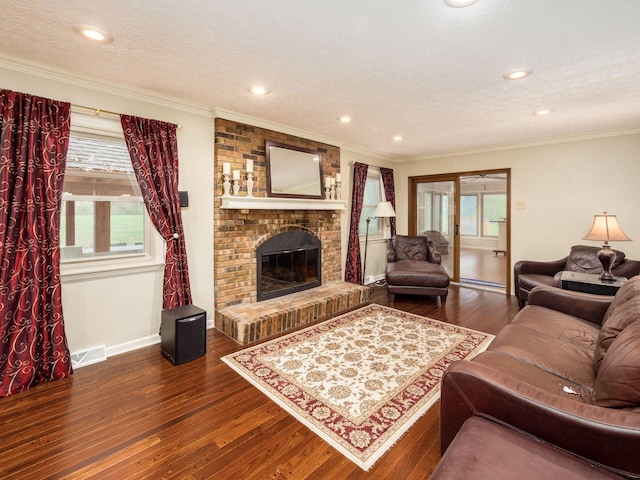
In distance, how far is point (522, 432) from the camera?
127 centimetres

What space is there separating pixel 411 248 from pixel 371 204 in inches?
43.8

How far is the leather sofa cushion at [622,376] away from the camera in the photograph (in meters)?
1.19

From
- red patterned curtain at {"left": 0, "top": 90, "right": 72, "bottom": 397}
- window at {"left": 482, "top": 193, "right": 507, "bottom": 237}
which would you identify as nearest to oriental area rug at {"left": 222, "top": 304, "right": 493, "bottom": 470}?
red patterned curtain at {"left": 0, "top": 90, "right": 72, "bottom": 397}

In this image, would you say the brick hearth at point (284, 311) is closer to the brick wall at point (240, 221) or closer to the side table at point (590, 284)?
the brick wall at point (240, 221)

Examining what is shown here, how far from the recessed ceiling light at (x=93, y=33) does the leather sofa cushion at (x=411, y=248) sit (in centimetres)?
474

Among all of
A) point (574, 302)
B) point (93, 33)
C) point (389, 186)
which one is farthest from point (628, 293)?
point (389, 186)

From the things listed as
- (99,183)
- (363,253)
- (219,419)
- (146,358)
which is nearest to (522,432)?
(219,419)

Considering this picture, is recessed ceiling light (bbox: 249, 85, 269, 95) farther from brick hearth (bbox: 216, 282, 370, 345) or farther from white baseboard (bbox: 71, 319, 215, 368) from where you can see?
white baseboard (bbox: 71, 319, 215, 368)

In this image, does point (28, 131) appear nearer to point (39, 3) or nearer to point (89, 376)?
point (39, 3)

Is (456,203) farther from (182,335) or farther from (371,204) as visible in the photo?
(182,335)

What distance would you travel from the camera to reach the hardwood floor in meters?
1.63

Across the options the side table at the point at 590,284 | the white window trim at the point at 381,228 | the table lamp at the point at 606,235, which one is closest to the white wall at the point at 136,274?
the white window trim at the point at 381,228

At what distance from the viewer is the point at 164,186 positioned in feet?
9.91

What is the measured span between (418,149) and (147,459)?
17.7 feet
